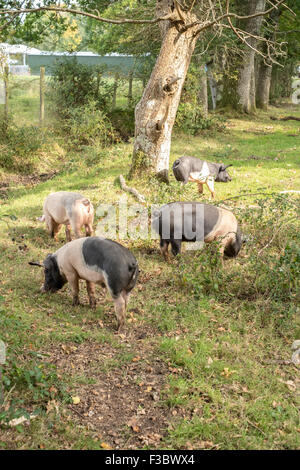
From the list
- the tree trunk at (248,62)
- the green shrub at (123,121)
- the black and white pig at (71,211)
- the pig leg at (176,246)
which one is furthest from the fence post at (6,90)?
the tree trunk at (248,62)

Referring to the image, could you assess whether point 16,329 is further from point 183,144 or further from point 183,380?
point 183,144

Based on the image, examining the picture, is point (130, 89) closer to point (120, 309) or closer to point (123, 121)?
→ point (123, 121)

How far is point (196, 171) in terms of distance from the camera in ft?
36.3

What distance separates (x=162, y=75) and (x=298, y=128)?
12510 millimetres

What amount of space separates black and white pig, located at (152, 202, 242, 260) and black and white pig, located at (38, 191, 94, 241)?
4.36 feet

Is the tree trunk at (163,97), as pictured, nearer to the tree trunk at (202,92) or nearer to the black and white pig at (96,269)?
the black and white pig at (96,269)

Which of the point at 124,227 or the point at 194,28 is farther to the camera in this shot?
the point at 194,28

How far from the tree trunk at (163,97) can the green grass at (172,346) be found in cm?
154

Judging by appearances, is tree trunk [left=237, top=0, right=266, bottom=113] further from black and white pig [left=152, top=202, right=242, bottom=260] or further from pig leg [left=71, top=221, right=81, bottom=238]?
pig leg [left=71, top=221, right=81, bottom=238]

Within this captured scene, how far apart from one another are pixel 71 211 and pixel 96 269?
7.51ft

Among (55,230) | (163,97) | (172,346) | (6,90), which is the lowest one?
(172,346)

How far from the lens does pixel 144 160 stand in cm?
1085

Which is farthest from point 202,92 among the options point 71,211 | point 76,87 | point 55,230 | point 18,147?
point 71,211
